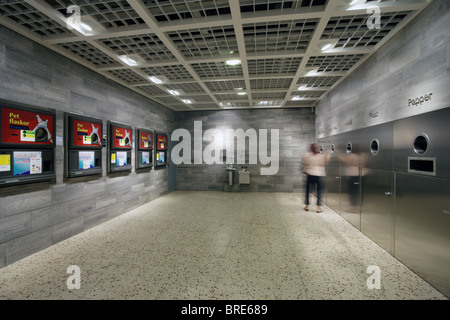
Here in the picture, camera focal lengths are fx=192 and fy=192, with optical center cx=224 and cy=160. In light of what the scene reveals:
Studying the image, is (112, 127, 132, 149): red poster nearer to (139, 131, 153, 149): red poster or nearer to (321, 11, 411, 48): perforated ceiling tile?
(139, 131, 153, 149): red poster

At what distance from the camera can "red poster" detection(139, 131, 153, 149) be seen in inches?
207

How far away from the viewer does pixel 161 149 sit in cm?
640

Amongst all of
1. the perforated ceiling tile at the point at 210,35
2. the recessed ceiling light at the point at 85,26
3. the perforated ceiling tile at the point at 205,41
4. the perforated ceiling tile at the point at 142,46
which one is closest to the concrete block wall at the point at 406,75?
the perforated ceiling tile at the point at 210,35

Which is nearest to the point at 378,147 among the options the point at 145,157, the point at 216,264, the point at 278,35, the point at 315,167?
the point at 315,167

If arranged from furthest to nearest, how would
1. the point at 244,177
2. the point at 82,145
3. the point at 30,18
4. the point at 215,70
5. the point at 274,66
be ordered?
1. the point at 244,177
2. the point at 215,70
3. the point at 274,66
4. the point at 82,145
5. the point at 30,18

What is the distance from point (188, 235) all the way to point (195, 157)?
4.47 metres

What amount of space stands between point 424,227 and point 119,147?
5310 millimetres

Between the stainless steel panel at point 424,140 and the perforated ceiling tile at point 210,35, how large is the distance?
1.31 meters

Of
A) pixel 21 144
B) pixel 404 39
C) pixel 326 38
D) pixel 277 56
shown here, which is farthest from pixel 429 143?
pixel 21 144

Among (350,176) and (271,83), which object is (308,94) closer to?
(271,83)

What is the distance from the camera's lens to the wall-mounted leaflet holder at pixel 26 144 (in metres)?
2.43
